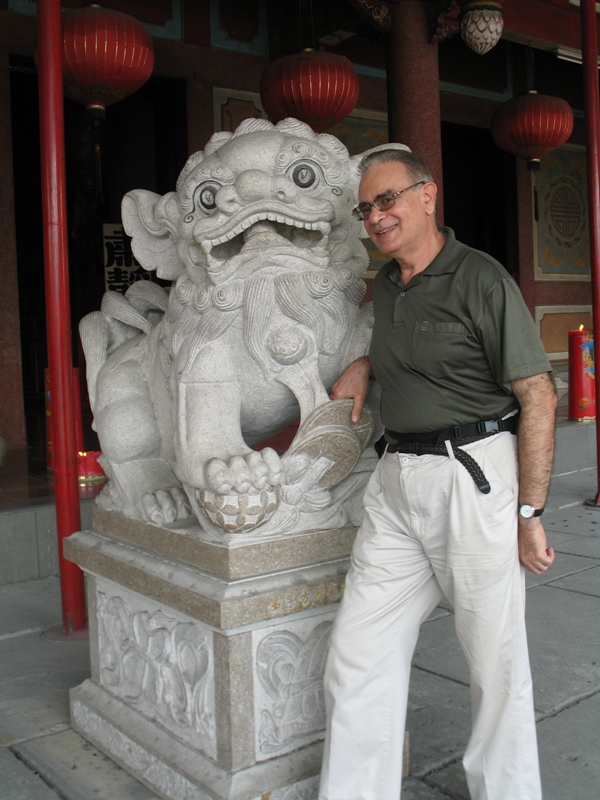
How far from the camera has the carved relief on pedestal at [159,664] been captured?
164cm

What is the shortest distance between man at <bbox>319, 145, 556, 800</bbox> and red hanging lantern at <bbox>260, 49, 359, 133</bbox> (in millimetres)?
3035

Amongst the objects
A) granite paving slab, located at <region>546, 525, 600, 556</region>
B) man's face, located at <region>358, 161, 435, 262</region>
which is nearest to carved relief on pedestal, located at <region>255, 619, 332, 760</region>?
man's face, located at <region>358, 161, 435, 262</region>

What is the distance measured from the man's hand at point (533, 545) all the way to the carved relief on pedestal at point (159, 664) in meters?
0.63

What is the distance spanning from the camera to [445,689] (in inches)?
85.4

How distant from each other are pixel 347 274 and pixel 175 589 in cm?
75

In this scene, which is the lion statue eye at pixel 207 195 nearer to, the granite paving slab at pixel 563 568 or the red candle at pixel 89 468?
the granite paving slab at pixel 563 568

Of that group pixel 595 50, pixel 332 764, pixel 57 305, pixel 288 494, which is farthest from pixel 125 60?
pixel 332 764

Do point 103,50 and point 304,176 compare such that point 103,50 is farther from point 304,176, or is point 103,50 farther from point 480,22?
point 304,176

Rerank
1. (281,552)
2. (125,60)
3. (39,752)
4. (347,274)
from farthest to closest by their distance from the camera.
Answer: (125,60) → (39,752) → (347,274) → (281,552)

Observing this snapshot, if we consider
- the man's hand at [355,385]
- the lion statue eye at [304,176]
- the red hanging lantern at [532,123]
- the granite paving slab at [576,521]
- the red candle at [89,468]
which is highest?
the red hanging lantern at [532,123]

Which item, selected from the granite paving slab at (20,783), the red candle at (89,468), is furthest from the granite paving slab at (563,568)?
the red candle at (89,468)

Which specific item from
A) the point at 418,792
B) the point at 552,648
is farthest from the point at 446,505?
the point at 552,648

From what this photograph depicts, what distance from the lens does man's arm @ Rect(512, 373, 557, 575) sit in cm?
142

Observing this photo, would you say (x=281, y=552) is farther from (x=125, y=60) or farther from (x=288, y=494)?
(x=125, y=60)
